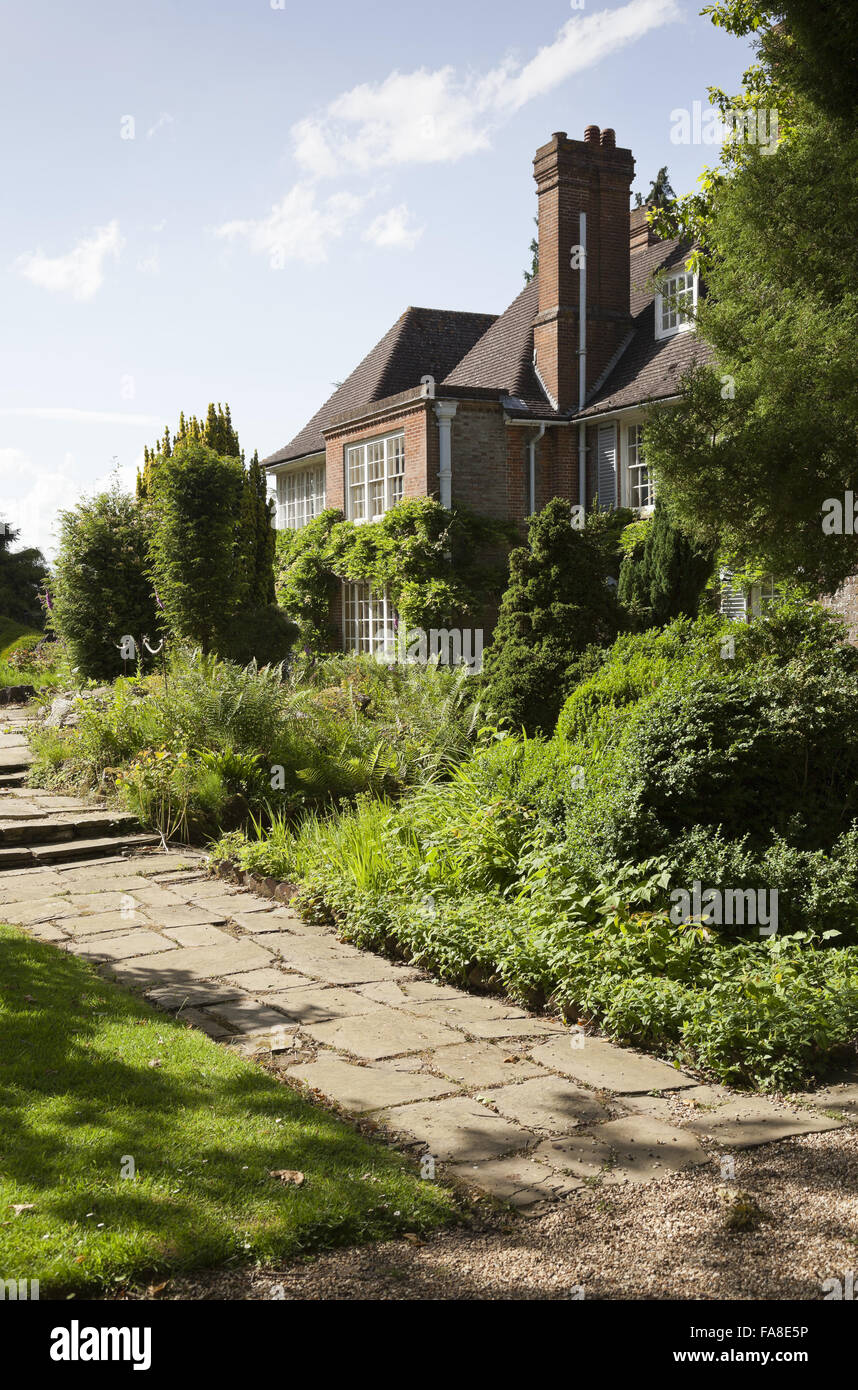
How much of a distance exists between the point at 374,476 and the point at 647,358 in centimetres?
615

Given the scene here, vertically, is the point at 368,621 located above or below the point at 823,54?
Result: below

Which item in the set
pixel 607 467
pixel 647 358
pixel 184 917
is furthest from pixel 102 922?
pixel 647 358

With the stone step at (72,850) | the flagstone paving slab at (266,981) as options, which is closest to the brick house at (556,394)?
the stone step at (72,850)

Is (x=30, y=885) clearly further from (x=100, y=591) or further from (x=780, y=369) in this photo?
(x=100, y=591)

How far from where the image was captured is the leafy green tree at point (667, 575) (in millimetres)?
→ 16172

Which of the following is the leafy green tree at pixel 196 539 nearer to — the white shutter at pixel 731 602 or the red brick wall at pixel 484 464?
the red brick wall at pixel 484 464

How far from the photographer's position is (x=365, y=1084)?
4.71 m

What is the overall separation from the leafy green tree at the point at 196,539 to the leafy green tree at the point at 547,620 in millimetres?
6109

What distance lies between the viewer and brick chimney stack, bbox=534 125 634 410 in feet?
72.2

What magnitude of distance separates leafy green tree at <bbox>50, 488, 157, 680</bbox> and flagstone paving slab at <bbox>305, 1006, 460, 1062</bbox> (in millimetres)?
11980

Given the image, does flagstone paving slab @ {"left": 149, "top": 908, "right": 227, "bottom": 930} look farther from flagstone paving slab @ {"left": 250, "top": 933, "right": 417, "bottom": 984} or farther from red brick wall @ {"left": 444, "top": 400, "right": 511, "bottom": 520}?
red brick wall @ {"left": 444, "top": 400, "right": 511, "bottom": 520}

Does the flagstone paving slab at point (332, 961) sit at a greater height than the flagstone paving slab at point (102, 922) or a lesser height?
lesser

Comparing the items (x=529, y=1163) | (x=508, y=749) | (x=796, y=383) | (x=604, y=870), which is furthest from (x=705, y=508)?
(x=529, y=1163)

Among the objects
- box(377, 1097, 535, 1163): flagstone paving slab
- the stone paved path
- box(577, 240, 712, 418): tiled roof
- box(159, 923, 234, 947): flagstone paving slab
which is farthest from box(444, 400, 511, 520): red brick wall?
box(377, 1097, 535, 1163): flagstone paving slab
